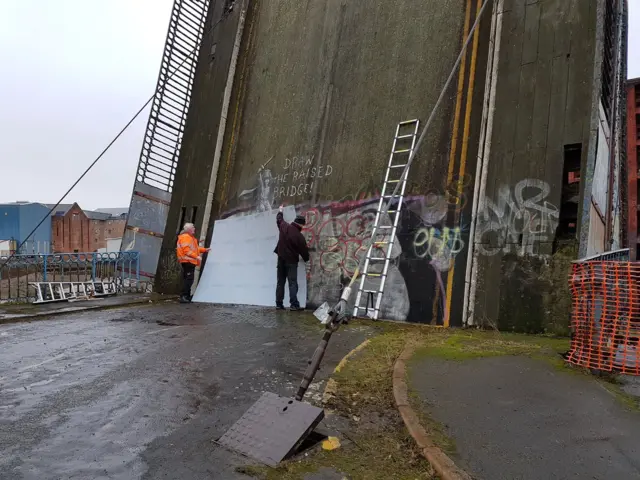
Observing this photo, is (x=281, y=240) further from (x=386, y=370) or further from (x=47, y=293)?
(x=47, y=293)

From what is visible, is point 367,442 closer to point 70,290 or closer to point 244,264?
point 244,264

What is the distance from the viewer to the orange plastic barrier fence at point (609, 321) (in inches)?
175

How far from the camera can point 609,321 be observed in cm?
458

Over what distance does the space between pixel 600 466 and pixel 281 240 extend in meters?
6.66

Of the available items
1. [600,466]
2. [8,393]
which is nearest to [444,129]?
[600,466]

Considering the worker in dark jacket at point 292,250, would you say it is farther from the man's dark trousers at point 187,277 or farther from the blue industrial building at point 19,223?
the blue industrial building at point 19,223

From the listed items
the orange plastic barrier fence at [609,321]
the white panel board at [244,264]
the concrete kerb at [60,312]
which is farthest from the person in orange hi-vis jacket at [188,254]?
the orange plastic barrier fence at [609,321]

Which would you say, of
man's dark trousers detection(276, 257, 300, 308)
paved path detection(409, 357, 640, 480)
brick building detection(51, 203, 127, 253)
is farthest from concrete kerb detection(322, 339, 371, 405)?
brick building detection(51, 203, 127, 253)

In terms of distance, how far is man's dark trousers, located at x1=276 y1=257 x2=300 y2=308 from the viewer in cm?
878

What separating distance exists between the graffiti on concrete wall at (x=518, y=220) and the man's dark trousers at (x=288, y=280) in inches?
132

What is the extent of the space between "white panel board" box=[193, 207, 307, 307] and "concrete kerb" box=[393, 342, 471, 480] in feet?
16.6

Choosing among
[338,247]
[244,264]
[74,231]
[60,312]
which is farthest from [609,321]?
[74,231]

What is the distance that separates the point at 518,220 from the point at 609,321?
252 centimetres

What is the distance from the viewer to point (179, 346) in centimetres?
583
